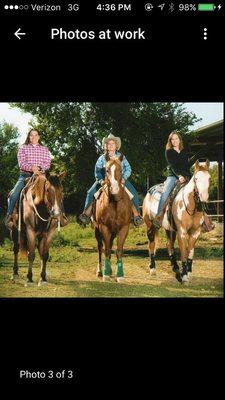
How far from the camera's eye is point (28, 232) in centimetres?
506

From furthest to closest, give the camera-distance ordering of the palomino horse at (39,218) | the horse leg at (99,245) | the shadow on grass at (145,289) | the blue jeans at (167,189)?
the blue jeans at (167,189)
the horse leg at (99,245)
the palomino horse at (39,218)
the shadow on grass at (145,289)

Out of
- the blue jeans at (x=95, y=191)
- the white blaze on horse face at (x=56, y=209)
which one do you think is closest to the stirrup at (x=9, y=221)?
the white blaze on horse face at (x=56, y=209)

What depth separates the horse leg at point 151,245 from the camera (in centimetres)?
502

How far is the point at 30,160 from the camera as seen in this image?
16.0ft

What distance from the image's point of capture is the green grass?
466cm

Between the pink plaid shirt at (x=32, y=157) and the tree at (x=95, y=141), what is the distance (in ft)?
0.25

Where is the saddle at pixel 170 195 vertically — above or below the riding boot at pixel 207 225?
above

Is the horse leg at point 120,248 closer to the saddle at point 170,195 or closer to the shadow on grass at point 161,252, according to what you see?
the shadow on grass at point 161,252
